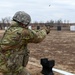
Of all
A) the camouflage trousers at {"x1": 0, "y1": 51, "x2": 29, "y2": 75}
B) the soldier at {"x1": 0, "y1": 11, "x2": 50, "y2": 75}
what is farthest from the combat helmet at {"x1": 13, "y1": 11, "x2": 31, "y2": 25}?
the camouflage trousers at {"x1": 0, "y1": 51, "x2": 29, "y2": 75}

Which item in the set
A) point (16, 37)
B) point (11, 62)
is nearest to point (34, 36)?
point (16, 37)

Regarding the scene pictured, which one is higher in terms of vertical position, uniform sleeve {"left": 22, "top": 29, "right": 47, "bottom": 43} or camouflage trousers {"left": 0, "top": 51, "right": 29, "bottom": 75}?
uniform sleeve {"left": 22, "top": 29, "right": 47, "bottom": 43}

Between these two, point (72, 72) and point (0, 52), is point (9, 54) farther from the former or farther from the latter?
point (72, 72)

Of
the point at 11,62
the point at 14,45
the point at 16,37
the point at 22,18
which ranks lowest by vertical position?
the point at 11,62

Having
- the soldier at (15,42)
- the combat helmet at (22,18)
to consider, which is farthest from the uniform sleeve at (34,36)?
the combat helmet at (22,18)

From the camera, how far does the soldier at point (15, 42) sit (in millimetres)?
5152

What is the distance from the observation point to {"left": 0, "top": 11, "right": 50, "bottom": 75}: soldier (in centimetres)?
515

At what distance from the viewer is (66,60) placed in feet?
41.9

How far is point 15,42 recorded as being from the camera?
16.9 feet

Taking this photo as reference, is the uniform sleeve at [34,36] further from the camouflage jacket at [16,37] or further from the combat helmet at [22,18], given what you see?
the combat helmet at [22,18]

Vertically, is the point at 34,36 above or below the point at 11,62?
above

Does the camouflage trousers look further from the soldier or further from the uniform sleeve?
the uniform sleeve

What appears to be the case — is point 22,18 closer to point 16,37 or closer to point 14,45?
point 16,37

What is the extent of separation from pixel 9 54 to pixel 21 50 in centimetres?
21
